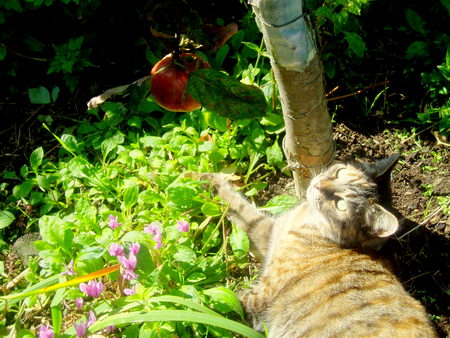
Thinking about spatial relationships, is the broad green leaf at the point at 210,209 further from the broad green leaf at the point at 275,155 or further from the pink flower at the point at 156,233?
the broad green leaf at the point at 275,155

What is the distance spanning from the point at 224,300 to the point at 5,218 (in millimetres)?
1559

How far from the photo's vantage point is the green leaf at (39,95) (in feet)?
11.1

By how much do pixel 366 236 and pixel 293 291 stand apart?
0.50 m

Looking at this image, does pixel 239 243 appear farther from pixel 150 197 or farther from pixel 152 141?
pixel 152 141

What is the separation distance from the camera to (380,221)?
2.33 meters

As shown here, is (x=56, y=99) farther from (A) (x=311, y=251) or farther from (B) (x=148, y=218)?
(A) (x=311, y=251)

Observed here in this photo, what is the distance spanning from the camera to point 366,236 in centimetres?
247

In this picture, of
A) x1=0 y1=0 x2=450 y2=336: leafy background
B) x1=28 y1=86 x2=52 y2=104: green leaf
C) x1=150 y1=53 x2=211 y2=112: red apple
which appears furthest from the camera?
x1=28 y1=86 x2=52 y2=104: green leaf

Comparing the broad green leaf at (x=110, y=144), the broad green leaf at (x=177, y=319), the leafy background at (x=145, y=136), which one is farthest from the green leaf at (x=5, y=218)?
the broad green leaf at (x=177, y=319)

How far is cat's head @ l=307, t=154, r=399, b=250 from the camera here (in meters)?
2.44

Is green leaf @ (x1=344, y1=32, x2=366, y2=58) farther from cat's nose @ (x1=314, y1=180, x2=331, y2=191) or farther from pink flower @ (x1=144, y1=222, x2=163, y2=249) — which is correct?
pink flower @ (x1=144, y1=222, x2=163, y2=249)

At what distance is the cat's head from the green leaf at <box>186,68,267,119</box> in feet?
2.22

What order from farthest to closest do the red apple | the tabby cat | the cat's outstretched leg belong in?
the cat's outstretched leg
the red apple
the tabby cat

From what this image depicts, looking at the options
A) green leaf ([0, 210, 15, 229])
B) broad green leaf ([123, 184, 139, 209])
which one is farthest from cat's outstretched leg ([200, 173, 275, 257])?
green leaf ([0, 210, 15, 229])
